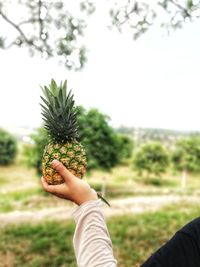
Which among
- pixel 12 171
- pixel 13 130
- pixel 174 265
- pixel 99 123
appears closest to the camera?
pixel 174 265

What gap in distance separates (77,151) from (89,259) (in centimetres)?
90

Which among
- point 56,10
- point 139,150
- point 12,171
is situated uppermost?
point 56,10

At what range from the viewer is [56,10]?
9.55 metres

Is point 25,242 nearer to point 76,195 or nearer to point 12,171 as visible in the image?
point 76,195

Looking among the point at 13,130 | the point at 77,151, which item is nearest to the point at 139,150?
the point at 13,130

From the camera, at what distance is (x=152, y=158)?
36500mm

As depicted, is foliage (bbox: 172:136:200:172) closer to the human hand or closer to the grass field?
the grass field

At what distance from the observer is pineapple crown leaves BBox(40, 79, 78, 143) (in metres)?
2.05

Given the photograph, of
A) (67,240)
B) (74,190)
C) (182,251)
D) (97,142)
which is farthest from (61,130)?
(97,142)

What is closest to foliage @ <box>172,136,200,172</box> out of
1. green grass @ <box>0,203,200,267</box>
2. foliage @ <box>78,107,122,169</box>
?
foliage @ <box>78,107,122,169</box>

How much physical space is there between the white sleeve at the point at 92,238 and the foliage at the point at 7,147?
140 feet

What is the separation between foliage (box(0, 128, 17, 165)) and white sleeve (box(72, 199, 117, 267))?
42.6 m

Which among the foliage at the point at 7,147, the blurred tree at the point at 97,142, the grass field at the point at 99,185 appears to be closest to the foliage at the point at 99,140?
the blurred tree at the point at 97,142

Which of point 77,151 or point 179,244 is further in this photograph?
point 77,151
